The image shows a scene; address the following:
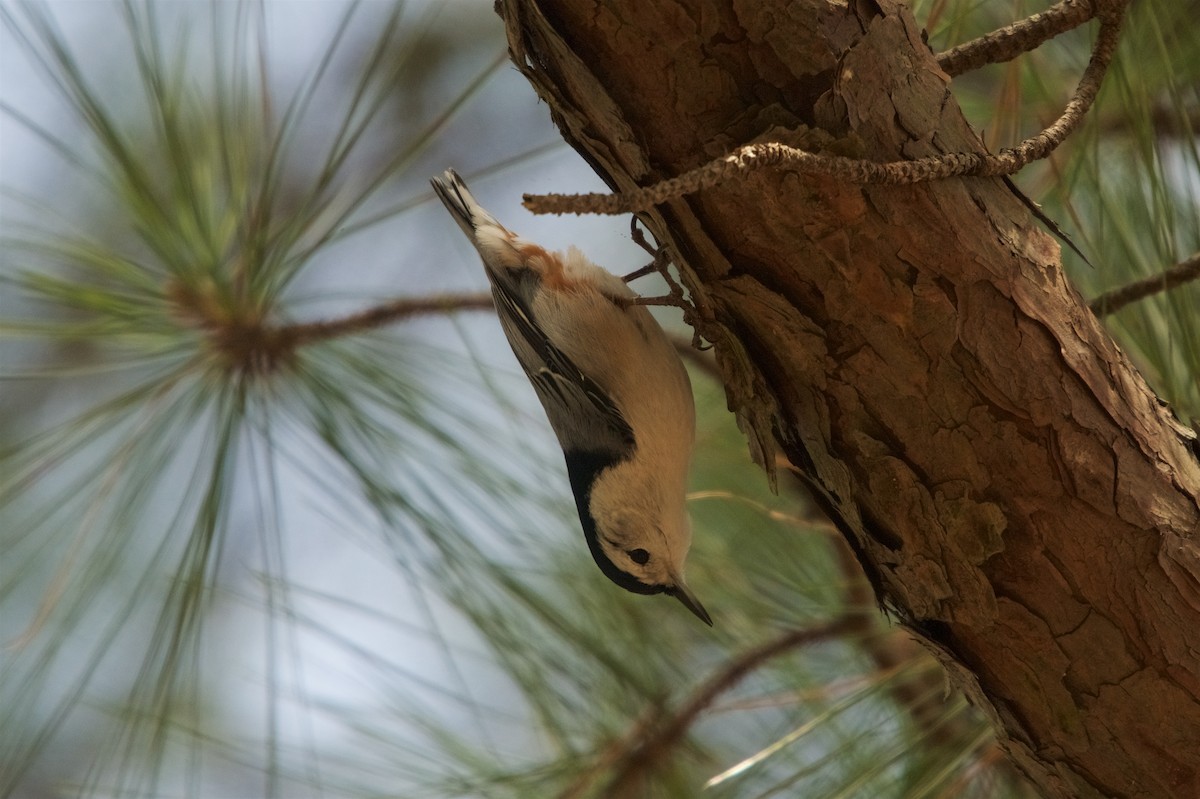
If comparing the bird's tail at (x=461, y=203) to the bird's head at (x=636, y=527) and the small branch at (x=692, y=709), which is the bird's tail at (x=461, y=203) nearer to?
the bird's head at (x=636, y=527)

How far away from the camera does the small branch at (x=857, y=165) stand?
782mm

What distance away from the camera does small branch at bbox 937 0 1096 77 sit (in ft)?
3.67

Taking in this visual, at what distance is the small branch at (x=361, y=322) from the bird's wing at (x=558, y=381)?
10 centimetres

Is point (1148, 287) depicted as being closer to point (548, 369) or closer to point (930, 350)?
point (930, 350)

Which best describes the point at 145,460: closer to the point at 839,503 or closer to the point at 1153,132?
the point at 839,503

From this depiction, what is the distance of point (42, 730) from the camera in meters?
1.47

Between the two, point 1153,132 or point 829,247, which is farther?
point 1153,132

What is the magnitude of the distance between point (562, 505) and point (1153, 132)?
1134 mm

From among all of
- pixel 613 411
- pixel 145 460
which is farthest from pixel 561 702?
pixel 145 460

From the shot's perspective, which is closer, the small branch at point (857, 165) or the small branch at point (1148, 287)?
the small branch at point (857, 165)

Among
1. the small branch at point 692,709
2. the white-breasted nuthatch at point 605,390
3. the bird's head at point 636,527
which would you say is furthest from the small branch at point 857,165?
the small branch at point 692,709

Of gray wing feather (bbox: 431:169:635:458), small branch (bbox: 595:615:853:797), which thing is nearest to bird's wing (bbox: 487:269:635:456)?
gray wing feather (bbox: 431:169:635:458)

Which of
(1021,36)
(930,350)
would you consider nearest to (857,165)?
(930,350)

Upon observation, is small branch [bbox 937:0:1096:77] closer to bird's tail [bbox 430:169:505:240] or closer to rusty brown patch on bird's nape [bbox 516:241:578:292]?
rusty brown patch on bird's nape [bbox 516:241:578:292]
